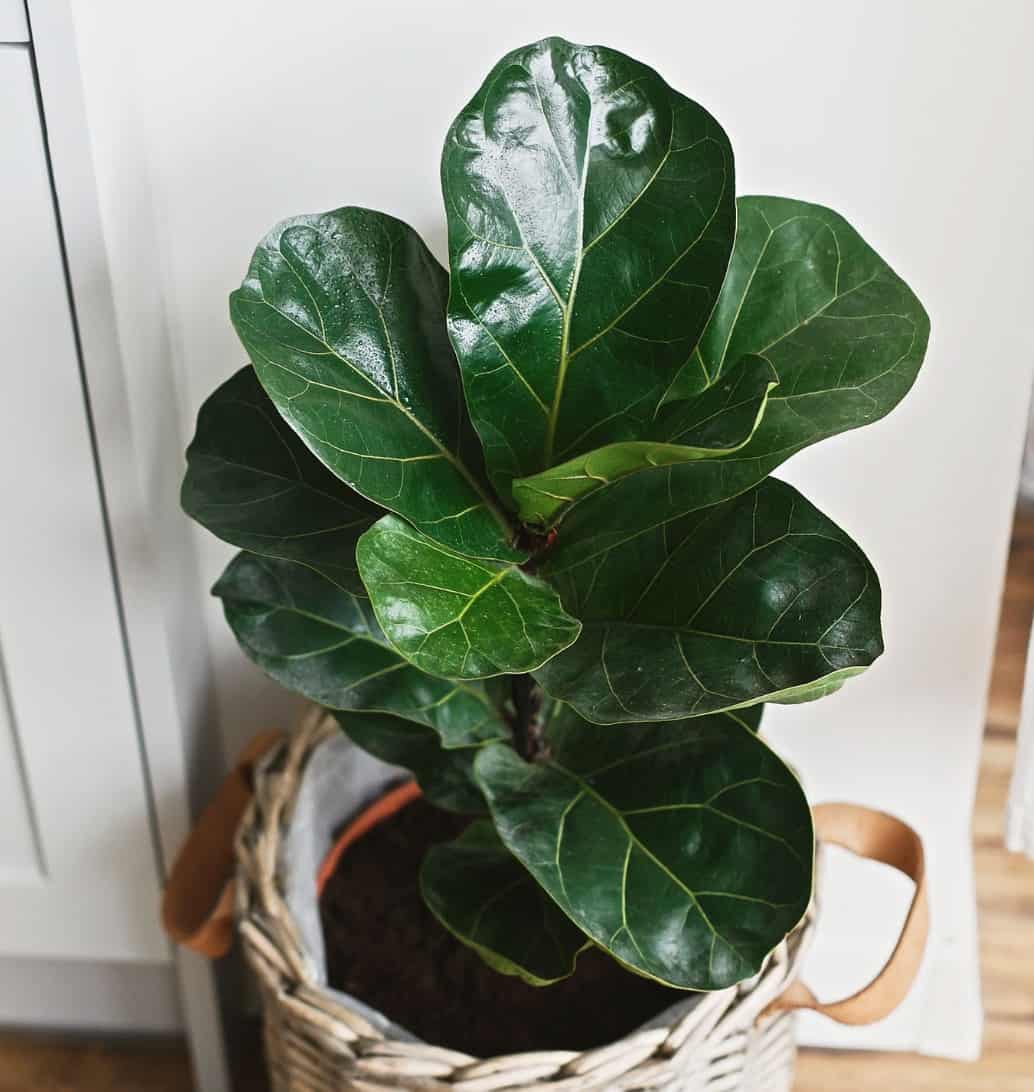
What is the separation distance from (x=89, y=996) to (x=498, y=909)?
721 mm

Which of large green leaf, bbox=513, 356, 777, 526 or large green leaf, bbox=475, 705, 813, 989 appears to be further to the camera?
large green leaf, bbox=475, 705, 813, 989

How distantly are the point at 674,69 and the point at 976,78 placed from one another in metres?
0.22

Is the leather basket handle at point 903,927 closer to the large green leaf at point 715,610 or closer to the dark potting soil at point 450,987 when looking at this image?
the dark potting soil at point 450,987

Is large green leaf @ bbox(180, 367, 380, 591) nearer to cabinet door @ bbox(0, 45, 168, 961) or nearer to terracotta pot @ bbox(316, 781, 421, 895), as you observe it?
cabinet door @ bbox(0, 45, 168, 961)

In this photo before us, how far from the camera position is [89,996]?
1438mm

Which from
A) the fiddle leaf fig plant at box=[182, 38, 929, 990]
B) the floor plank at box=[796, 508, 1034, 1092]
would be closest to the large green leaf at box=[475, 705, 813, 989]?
the fiddle leaf fig plant at box=[182, 38, 929, 990]

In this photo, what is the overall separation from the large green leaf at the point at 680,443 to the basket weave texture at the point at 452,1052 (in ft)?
1.27

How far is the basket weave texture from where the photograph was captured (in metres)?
0.89

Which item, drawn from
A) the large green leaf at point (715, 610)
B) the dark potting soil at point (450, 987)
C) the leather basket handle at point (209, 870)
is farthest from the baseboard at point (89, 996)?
the large green leaf at point (715, 610)

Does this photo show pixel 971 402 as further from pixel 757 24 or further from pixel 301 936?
pixel 301 936

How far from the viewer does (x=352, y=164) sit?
1038 mm

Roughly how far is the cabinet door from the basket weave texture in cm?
18

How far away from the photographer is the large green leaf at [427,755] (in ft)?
3.26

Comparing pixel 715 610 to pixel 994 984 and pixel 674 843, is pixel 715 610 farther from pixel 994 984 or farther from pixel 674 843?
pixel 994 984
